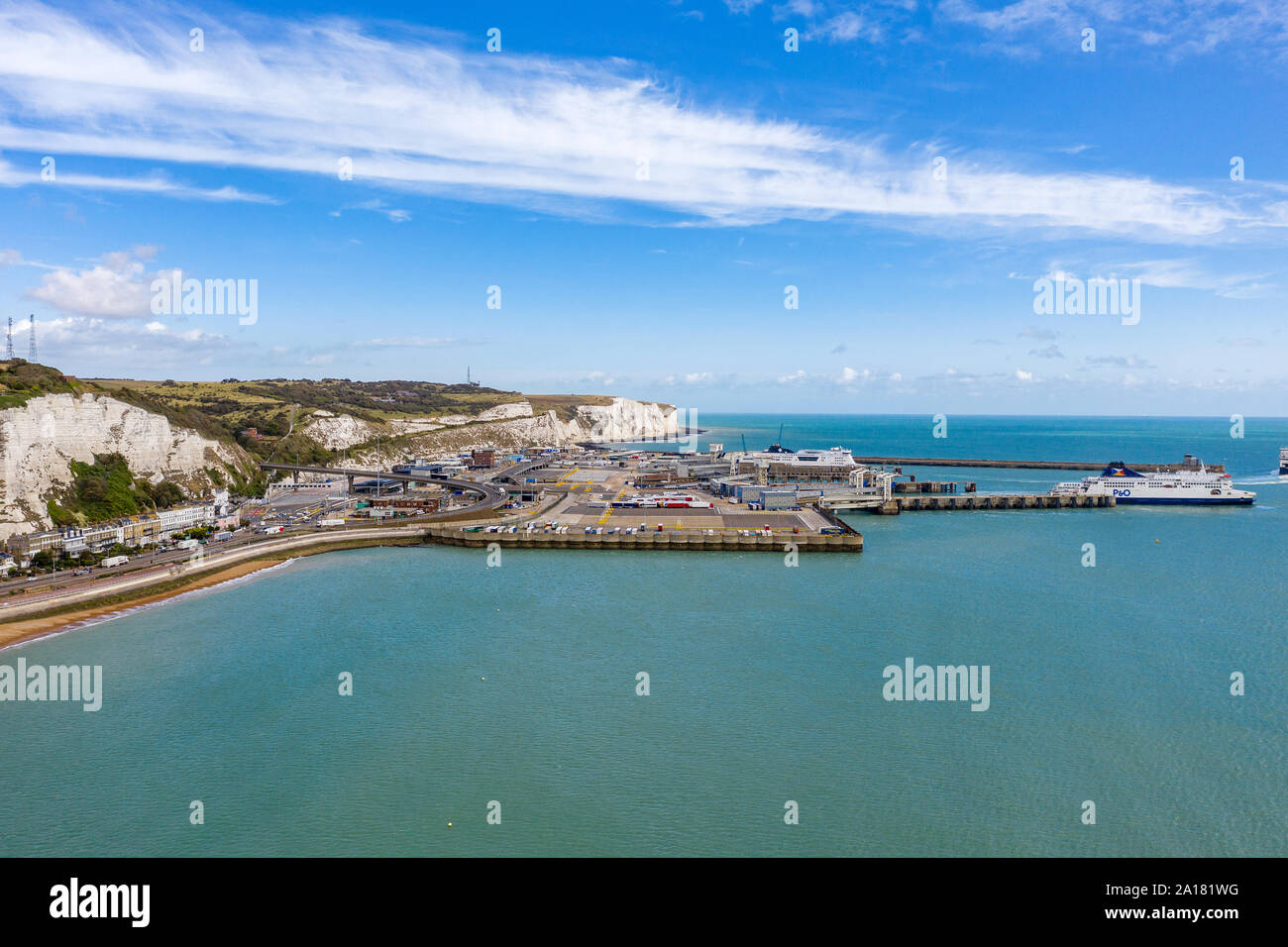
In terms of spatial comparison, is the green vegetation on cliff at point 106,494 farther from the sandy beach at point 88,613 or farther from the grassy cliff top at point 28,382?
the sandy beach at point 88,613

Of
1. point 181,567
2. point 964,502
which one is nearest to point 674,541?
point 181,567

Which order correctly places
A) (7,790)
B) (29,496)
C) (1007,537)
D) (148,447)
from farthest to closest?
1. (148,447)
2. (1007,537)
3. (29,496)
4. (7,790)

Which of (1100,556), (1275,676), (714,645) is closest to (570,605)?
(714,645)

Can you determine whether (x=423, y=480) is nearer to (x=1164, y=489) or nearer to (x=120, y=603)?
(x=120, y=603)

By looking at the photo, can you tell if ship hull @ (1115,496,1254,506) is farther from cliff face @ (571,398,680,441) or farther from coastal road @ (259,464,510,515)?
cliff face @ (571,398,680,441)

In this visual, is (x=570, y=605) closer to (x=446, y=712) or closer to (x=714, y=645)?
(x=714, y=645)

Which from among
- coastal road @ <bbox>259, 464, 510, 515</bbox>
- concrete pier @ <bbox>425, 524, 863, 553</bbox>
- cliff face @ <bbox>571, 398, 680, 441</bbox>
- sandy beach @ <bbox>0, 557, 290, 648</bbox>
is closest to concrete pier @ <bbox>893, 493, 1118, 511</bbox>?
concrete pier @ <bbox>425, 524, 863, 553</bbox>

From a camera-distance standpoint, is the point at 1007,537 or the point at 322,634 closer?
the point at 322,634
